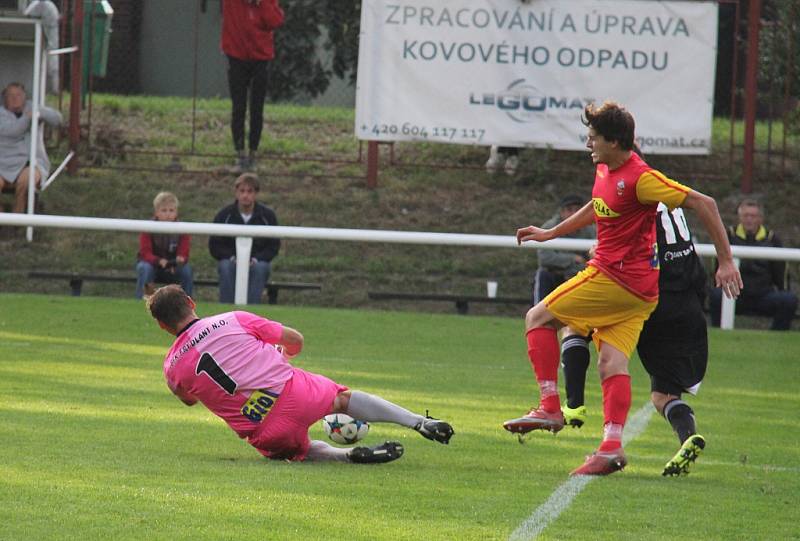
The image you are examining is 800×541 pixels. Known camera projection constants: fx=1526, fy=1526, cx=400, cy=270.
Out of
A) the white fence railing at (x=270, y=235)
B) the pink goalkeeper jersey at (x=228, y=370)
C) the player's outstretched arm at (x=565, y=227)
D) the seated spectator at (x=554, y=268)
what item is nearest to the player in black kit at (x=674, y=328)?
the player's outstretched arm at (x=565, y=227)

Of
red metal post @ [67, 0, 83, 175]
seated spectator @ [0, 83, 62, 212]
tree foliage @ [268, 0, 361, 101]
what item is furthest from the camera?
tree foliage @ [268, 0, 361, 101]

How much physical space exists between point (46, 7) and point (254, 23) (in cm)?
256

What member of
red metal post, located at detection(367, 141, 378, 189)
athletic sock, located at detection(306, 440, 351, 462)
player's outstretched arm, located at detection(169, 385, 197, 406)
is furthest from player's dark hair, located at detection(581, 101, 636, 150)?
red metal post, located at detection(367, 141, 378, 189)

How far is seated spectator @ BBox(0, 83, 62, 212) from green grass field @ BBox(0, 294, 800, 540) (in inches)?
195

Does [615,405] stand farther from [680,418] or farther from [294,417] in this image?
[294,417]

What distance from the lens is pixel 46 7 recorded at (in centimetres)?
1878

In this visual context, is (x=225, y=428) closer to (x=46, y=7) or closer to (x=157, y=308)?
(x=157, y=308)

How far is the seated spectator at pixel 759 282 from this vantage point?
16.3 meters

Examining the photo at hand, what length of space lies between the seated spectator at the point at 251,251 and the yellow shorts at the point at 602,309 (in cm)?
873

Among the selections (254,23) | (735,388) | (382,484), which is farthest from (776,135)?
(382,484)

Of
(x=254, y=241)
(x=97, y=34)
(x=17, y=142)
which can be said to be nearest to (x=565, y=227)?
(x=254, y=241)

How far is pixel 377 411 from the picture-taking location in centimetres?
786

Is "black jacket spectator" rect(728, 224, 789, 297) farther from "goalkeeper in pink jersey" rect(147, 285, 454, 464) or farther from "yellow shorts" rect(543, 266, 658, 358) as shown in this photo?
"goalkeeper in pink jersey" rect(147, 285, 454, 464)

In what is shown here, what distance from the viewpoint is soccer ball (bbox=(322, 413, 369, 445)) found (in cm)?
805
